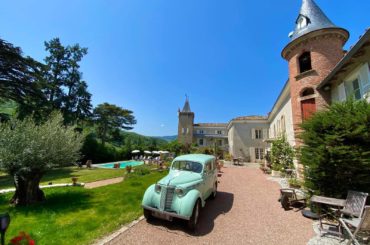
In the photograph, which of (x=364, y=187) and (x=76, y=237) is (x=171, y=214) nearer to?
(x=76, y=237)

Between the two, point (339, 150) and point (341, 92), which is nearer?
point (339, 150)

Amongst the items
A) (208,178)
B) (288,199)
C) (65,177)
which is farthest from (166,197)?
(65,177)

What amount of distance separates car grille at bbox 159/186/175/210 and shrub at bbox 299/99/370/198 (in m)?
4.52

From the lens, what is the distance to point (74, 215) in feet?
18.6

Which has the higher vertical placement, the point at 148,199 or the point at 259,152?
the point at 259,152

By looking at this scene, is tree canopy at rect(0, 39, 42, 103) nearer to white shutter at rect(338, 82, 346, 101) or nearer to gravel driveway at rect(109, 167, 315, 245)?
gravel driveway at rect(109, 167, 315, 245)

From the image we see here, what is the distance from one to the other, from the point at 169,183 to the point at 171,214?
2.69 feet

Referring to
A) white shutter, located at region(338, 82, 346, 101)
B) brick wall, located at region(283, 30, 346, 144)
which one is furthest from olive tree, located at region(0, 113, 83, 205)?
white shutter, located at region(338, 82, 346, 101)

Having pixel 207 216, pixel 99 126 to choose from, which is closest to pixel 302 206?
pixel 207 216

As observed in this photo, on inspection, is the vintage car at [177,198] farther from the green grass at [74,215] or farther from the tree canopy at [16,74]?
the tree canopy at [16,74]

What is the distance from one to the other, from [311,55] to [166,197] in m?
11.5

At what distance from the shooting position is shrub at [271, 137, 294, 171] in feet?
41.7

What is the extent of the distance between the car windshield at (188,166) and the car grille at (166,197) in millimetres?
1624

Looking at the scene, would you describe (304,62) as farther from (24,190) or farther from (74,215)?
(24,190)
